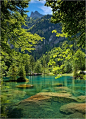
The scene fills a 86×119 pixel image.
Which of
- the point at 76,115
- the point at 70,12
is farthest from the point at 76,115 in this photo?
the point at 70,12

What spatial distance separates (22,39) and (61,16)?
13.2 feet

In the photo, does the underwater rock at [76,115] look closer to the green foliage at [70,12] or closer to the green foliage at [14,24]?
the green foliage at [14,24]

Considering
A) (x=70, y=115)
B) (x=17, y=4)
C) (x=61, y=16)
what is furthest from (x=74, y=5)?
(x=70, y=115)

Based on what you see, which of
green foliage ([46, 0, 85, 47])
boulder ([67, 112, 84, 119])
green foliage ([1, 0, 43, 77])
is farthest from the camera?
boulder ([67, 112, 84, 119])

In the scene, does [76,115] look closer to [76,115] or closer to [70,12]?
[76,115]

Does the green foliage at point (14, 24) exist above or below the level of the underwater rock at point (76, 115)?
above

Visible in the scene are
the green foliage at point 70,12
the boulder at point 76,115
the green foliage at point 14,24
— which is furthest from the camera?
the boulder at point 76,115

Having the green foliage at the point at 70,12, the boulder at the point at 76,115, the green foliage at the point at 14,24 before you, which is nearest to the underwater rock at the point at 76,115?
the boulder at the point at 76,115

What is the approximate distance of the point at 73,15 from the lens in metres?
4.51

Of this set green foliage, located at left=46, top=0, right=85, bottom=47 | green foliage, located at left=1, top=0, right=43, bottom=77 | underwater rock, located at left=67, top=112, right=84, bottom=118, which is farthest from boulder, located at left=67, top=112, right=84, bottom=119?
green foliage, located at left=46, top=0, right=85, bottom=47

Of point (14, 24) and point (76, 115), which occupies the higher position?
point (14, 24)

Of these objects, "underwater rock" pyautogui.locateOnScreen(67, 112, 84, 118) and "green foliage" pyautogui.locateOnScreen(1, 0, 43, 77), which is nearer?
"green foliage" pyautogui.locateOnScreen(1, 0, 43, 77)

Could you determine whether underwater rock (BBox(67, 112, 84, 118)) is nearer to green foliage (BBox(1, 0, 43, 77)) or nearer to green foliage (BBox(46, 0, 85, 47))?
green foliage (BBox(1, 0, 43, 77))

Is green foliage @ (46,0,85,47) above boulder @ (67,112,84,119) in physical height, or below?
above
